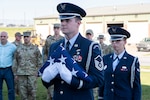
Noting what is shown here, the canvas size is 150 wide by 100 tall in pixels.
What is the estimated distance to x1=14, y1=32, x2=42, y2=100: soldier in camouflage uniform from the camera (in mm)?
8328

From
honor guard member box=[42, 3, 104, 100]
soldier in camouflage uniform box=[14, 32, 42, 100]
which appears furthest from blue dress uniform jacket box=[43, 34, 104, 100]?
soldier in camouflage uniform box=[14, 32, 42, 100]

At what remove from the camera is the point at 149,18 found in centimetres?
4206

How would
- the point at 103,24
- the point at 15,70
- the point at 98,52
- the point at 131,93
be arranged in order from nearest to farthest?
the point at 98,52 → the point at 131,93 → the point at 15,70 → the point at 103,24

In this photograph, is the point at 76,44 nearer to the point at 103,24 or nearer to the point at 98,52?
the point at 98,52

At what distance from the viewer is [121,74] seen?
4379 mm

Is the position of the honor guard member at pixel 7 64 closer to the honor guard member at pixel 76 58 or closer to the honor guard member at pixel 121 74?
the honor guard member at pixel 121 74

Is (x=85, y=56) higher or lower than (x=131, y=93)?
higher

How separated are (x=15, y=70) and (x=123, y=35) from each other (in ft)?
15.0

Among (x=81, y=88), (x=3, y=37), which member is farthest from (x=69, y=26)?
(x=3, y=37)

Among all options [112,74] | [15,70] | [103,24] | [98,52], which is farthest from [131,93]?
[103,24]

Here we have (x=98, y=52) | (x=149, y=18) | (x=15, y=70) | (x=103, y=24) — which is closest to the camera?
(x=98, y=52)

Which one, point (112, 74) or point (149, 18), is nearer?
point (112, 74)

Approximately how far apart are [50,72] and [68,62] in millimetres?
183

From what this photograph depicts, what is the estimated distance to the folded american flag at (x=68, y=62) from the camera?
2.95 metres
